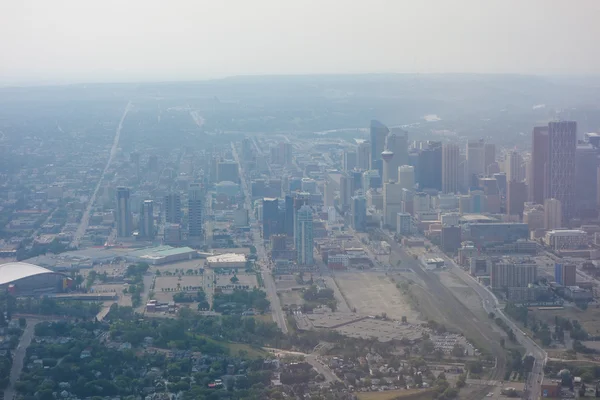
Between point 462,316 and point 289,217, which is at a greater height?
point 289,217

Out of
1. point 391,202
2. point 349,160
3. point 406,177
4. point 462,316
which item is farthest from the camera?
point 349,160

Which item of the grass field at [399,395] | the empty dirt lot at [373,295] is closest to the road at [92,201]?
the empty dirt lot at [373,295]

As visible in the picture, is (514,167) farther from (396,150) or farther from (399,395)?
(399,395)

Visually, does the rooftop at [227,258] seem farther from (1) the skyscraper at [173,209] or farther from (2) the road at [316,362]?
(2) the road at [316,362]

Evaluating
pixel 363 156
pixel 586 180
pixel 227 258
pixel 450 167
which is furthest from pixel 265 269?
pixel 363 156

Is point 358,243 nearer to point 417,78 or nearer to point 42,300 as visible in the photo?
point 42,300

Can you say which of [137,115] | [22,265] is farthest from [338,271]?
[137,115]
